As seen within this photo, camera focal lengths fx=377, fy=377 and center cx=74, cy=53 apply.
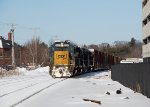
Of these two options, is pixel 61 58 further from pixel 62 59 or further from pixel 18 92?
pixel 18 92

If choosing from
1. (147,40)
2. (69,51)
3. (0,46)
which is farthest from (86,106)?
(0,46)

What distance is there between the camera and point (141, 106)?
Answer: 12359 millimetres

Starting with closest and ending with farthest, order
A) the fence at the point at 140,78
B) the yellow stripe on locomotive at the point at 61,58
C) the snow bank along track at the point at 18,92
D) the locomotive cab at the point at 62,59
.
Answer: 1. the snow bank along track at the point at 18,92
2. the fence at the point at 140,78
3. the locomotive cab at the point at 62,59
4. the yellow stripe on locomotive at the point at 61,58

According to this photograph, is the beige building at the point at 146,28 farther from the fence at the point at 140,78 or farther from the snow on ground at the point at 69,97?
the snow on ground at the point at 69,97

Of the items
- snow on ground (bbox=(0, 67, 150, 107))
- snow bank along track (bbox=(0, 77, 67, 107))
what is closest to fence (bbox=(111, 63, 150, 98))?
snow on ground (bbox=(0, 67, 150, 107))

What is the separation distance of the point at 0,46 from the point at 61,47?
8211 centimetres

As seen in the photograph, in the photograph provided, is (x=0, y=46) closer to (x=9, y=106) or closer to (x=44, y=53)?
(x=44, y=53)

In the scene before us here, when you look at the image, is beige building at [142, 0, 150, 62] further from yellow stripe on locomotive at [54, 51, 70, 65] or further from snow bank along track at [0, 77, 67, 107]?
snow bank along track at [0, 77, 67, 107]

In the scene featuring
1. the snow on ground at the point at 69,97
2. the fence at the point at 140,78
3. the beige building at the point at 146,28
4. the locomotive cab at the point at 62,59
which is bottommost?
the snow on ground at the point at 69,97

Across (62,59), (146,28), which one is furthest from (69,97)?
(146,28)

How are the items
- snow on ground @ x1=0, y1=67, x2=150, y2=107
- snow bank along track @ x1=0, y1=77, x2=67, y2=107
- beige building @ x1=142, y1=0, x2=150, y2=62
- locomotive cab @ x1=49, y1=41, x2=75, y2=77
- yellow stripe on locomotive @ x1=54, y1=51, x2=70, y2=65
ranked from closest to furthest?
1. snow on ground @ x1=0, y1=67, x2=150, y2=107
2. snow bank along track @ x1=0, y1=77, x2=67, y2=107
3. locomotive cab @ x1=49, y1=41, x2=75, y2=77
4. yellow stripe on locomotive @ x1=54, y1=51, x2=70, y2=65
5. beige building @ x1=142, y1=0, x2=150, y2=62

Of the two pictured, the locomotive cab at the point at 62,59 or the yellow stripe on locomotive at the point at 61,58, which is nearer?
the locomotive cab at the point at 62,59

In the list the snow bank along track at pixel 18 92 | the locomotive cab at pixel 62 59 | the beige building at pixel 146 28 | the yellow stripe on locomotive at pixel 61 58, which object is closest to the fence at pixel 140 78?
the snow bank along track at pixel 18 92

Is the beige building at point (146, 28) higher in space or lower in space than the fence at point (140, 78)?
higher
